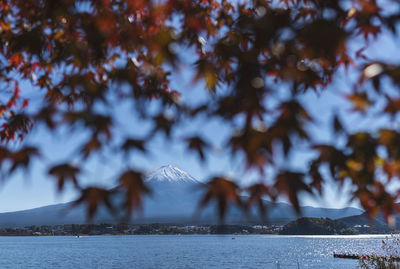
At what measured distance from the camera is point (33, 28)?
445cm

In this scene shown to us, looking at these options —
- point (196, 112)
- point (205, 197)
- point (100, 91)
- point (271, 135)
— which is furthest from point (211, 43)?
point (205, 197)

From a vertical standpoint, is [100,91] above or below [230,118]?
above

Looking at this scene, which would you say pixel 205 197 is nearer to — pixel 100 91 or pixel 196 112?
pixel 196 112

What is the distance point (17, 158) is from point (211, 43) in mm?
2439

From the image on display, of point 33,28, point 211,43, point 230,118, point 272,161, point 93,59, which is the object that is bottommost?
point 272,161

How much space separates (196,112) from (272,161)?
A: 0.99 metres

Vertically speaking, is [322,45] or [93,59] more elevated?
[93,59]

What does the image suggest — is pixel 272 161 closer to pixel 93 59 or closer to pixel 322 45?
pixel 322 45

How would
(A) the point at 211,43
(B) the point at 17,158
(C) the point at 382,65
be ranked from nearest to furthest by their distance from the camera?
(C) the point at 382,65, (B) the point at 17,158, (A) the point at 211,43

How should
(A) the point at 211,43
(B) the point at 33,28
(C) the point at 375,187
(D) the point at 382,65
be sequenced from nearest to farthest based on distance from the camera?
(D) the point at 382,65 → (C) the point at 375,187 → (A) the point at 211,43 → (B) the point at 33,28

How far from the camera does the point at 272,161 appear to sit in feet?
8.83

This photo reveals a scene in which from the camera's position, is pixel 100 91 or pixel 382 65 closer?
pixel 382 65

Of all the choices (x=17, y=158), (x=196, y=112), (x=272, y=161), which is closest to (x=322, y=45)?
(x=272, y=161)

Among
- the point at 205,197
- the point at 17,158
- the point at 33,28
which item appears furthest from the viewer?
the point at 33,28
